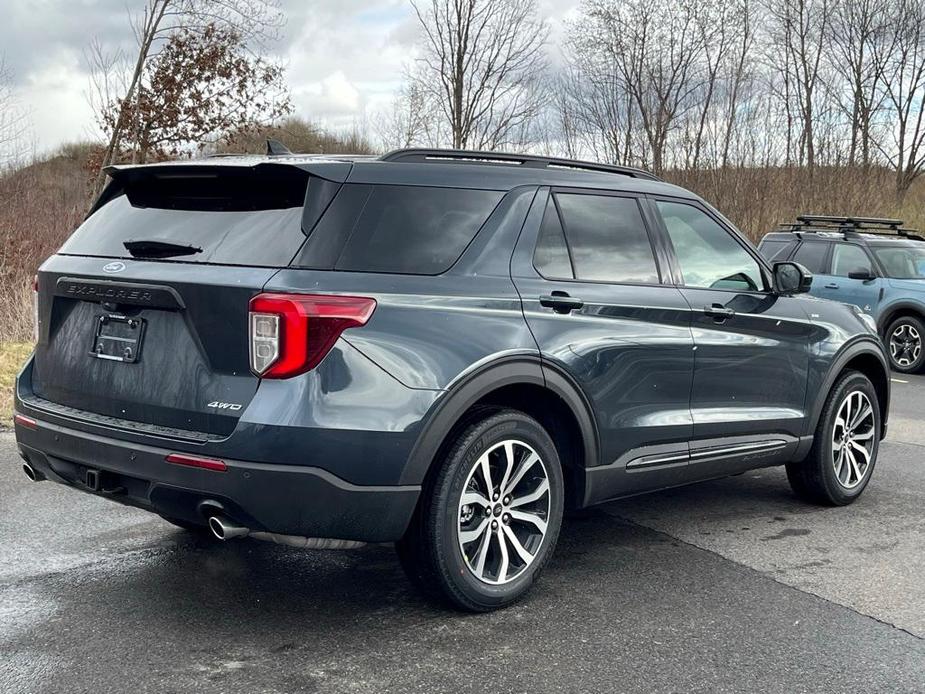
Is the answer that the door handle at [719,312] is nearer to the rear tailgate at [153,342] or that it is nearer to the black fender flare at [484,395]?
the black fender flare at [484,395]

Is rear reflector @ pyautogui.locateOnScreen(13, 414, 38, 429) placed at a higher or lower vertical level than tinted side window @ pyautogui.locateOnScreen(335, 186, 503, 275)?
lower

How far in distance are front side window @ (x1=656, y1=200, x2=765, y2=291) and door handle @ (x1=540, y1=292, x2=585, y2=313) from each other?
0.91m

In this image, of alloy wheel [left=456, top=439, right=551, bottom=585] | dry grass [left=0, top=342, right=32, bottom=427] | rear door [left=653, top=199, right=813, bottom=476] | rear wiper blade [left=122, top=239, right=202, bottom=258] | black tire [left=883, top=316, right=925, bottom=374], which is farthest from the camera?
black tire [left=883, top=316, right=925, bottom=374]

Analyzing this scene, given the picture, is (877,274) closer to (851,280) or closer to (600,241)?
(851,280)

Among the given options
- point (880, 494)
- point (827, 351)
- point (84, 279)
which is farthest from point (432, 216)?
point (880, 494)

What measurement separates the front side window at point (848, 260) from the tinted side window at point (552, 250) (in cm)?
1025

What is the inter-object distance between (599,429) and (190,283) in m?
1.83

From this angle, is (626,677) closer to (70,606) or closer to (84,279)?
(70,606)

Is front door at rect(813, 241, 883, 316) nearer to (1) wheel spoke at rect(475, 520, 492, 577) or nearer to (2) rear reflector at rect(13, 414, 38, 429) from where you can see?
(1) wheel spoke at rect(475, 520, 492, 577)

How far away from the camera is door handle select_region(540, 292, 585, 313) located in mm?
4133

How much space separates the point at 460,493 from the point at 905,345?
435 inches

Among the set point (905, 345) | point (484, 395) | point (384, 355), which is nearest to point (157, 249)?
point (384, 355)

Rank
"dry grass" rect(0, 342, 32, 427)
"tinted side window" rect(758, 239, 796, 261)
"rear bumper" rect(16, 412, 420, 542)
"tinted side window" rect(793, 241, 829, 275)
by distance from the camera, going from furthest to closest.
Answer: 1. "tinted side window" rect(758, 239, 796, 261)
2. "tinted side window" rect(793, 241, 829, 275)
3. "dry grass" rect(0, 342, 32, 427)
4. "rear bumper" rect(16, 412, 420, 542)

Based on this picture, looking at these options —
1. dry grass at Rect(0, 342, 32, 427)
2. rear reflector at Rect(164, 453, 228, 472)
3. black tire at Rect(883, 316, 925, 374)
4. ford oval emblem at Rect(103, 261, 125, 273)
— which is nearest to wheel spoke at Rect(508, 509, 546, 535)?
rear reflector at Rect(164, 453, 228, 472)
